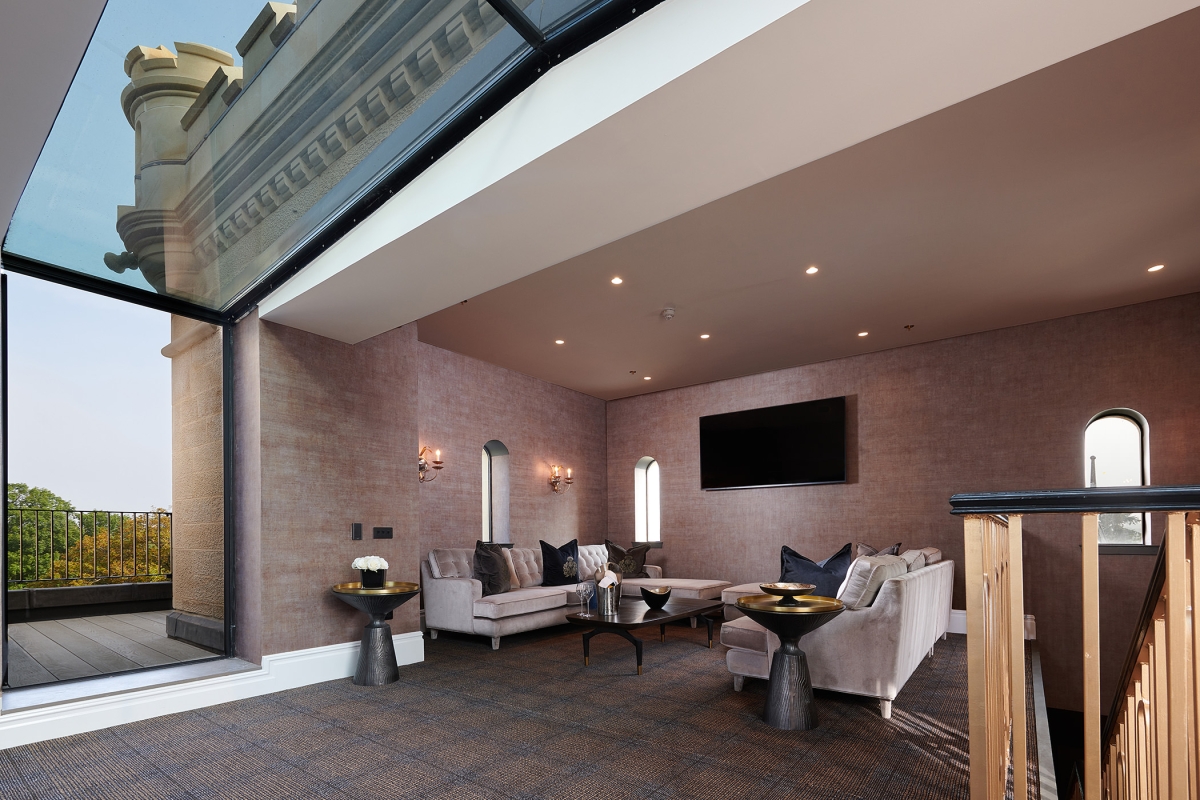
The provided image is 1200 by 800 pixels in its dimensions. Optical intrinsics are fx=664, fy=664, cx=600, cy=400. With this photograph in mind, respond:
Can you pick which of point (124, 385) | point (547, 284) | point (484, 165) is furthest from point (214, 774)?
point (547, 284)

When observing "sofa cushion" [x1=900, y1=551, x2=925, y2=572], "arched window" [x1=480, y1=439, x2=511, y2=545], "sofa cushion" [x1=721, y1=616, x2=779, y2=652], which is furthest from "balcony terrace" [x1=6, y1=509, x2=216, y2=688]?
"sofa cushion" [x1=900, y1=551, x2=925, y2=572]

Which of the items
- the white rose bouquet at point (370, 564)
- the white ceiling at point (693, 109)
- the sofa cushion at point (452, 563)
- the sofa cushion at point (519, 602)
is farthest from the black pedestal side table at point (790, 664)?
the sofa cushion at point (452, 563)

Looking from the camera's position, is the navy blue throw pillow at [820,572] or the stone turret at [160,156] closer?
the stone turret at [160,156]

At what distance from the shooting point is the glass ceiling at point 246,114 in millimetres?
2512

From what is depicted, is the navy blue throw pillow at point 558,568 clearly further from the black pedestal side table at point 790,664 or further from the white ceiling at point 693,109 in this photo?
the white ceiling at point 693,109

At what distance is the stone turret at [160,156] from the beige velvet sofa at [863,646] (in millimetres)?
4019

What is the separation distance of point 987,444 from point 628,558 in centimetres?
409

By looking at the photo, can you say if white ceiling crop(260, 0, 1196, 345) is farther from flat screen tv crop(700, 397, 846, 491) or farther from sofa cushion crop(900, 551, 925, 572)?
flat screen tv crop(700, 397, 846, 491)

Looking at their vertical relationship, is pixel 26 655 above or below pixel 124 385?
below

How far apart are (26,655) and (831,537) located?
7.13 meters

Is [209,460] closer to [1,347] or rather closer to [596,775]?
[1,347]

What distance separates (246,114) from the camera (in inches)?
116

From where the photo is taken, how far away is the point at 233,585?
4504 mm

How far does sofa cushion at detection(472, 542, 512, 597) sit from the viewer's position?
612cm
